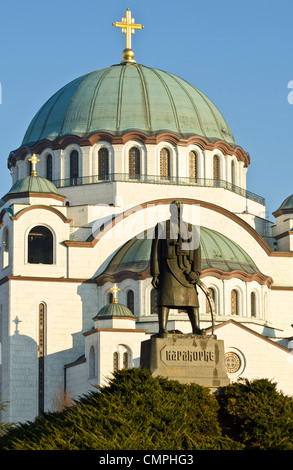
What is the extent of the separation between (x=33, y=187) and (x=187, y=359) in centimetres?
3222

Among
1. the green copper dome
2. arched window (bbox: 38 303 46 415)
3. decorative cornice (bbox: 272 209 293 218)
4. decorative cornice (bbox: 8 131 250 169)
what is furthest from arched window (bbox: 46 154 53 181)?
decorative cornice (bbox: 272 209 293 218)

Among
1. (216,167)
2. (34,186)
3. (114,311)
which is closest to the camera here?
(114,311)

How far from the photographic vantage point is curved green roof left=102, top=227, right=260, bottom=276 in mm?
55875

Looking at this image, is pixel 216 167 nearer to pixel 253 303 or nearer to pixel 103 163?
pixel 103 163

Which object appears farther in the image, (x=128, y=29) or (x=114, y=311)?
(x=128, y=29)

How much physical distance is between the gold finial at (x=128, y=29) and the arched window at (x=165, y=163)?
8.19 meters

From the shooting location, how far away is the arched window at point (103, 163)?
61.3 metres

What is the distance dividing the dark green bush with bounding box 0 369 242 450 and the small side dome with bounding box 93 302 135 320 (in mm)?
25029

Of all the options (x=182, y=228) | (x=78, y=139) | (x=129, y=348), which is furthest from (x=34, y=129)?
(x=182, y=228)

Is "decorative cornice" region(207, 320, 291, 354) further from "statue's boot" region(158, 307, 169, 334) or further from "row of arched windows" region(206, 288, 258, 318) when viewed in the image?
"statue's boot" region(158, 307, 169, 334)

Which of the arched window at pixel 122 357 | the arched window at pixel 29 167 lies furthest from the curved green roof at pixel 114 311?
the arched window at pixel 29 167

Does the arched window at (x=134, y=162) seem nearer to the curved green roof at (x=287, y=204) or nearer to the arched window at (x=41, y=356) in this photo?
the curved green roof at (x=287, y=204)

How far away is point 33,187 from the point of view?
57969 millimetres

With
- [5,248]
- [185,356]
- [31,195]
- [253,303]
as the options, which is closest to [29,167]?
[31,195]
